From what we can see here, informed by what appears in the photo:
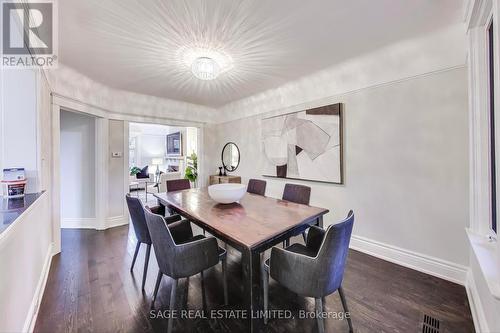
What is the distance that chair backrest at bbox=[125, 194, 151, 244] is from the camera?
192 centimetres

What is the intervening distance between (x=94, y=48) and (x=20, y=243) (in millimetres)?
2106

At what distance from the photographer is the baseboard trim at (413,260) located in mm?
2029

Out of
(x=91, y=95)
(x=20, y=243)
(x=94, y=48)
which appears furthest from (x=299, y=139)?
(x=91, y=95)

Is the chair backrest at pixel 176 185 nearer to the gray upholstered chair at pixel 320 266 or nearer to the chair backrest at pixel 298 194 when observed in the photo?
the chair backrest at pixel 298 194

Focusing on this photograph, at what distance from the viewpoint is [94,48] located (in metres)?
2.32

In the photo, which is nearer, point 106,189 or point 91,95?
point 91,95

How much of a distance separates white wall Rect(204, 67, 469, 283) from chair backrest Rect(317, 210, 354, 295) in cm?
154

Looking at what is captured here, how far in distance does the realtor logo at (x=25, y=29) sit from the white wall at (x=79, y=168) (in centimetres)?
189

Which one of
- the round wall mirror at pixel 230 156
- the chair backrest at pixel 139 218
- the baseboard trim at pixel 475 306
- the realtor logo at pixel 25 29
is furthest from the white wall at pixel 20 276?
the round wall mirror at pixel 230 156

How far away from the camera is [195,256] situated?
1498mm

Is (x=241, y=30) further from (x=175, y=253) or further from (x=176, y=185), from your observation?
(x=176, y=185)

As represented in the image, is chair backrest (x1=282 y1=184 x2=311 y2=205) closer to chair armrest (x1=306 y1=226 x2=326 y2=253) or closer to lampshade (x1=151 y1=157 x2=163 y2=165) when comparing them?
chair armrest (x1=306 y1=226 x2=326 y2=253)

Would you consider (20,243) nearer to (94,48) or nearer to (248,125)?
(94,48)

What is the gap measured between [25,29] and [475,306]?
169 inches
